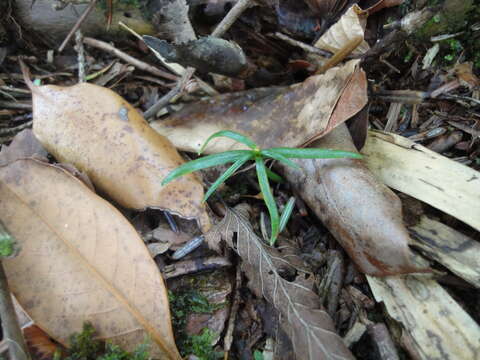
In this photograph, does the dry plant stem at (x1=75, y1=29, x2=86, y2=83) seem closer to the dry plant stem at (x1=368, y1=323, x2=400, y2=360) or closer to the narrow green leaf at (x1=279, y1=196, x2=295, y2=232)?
the narrow green leaf at (x1=279, y1=196, x2=295, y2=232)

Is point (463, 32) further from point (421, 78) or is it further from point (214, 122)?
point (214, 122)

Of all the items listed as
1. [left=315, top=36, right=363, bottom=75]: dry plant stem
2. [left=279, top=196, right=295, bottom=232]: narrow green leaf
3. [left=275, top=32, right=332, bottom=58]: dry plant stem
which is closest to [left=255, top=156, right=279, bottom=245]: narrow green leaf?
[left=279, top=196, right=295, bottom=232]: narrow green leaf

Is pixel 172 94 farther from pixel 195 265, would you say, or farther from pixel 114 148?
pixel 195 265

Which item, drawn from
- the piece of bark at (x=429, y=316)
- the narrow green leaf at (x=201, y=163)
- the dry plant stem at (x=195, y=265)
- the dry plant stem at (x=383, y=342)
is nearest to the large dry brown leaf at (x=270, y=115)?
the narrow green leaf at (x=201, y=163)

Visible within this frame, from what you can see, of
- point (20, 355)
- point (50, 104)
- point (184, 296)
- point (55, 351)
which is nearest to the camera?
point (20, 355)

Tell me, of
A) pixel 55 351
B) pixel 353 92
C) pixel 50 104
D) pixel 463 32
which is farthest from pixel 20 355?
pixel 463 32

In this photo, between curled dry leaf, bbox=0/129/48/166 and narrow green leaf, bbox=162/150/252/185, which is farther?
curled dry leaf, bbox=0/129/48/166
